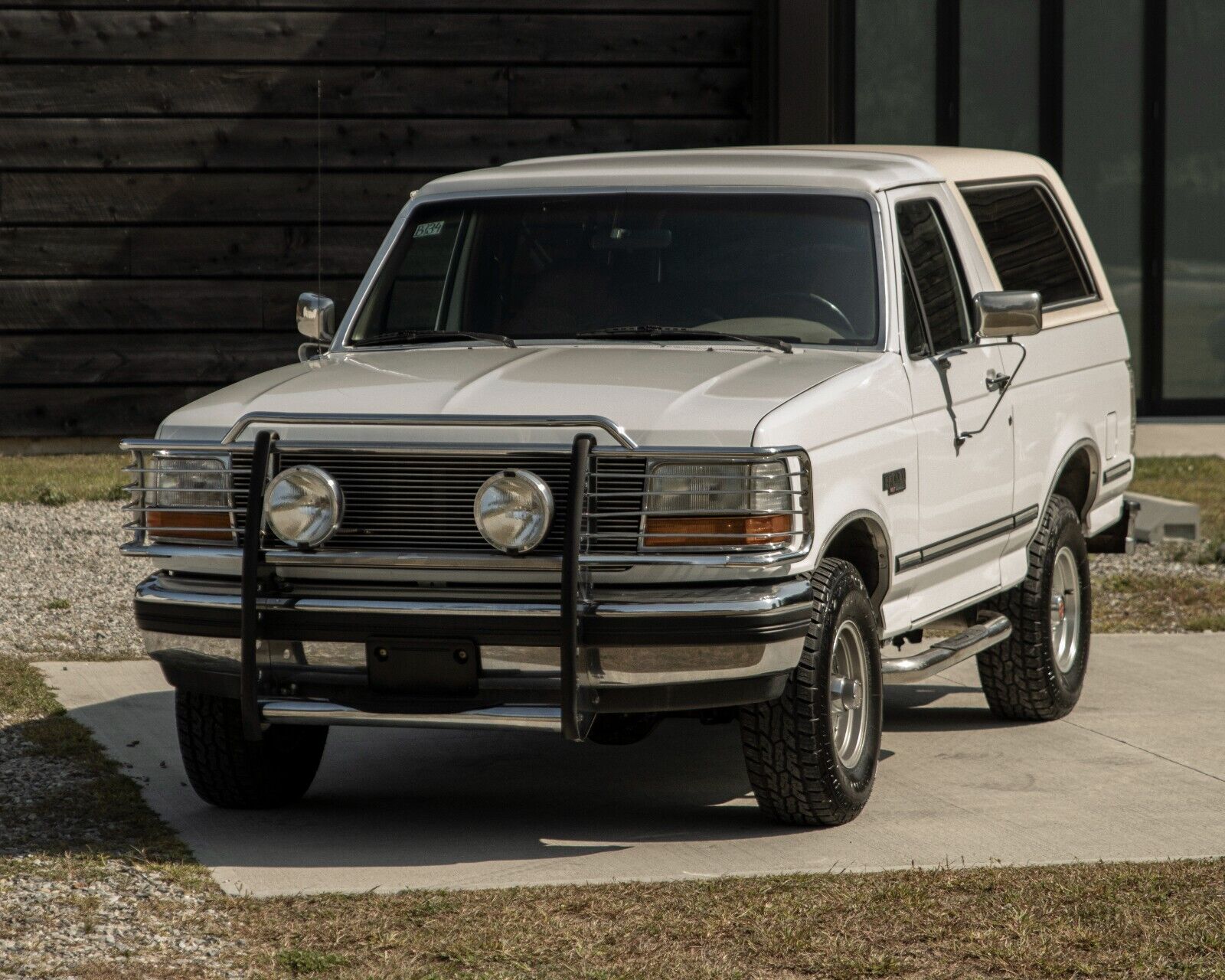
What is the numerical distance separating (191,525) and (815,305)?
206 cm

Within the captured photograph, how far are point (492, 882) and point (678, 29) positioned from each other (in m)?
9.83

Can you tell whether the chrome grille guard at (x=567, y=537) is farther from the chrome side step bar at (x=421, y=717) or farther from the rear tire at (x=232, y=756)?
the rear tire at (x=232, y=756)

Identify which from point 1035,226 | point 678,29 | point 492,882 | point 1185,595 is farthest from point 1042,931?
point 678,29

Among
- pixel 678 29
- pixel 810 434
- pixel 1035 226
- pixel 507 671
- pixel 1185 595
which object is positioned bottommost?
pixel 1185 595

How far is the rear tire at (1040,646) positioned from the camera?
7.27 m

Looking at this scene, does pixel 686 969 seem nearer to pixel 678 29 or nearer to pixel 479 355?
pixel 479 355

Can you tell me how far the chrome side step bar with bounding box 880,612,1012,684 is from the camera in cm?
621

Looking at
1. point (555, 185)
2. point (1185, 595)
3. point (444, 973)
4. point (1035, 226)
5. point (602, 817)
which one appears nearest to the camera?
point (444, 973)

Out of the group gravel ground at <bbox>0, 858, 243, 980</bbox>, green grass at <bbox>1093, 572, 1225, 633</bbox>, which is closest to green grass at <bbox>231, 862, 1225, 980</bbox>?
gravel ground at <bbox>0, 858, 243, 980</bbox>

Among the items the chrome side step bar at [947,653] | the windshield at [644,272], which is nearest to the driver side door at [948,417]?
the chrome side step bar at [947,653]

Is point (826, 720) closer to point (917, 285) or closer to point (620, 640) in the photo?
point (620, 640)

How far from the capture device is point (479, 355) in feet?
20.1

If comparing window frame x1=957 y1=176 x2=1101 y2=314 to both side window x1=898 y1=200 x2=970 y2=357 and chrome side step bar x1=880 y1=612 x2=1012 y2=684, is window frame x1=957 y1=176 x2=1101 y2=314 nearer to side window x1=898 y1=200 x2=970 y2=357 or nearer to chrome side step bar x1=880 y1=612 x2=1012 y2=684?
side window x1=898 y1=200 x2=970 y2=357

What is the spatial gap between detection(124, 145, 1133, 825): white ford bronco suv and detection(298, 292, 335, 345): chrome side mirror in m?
0.02
